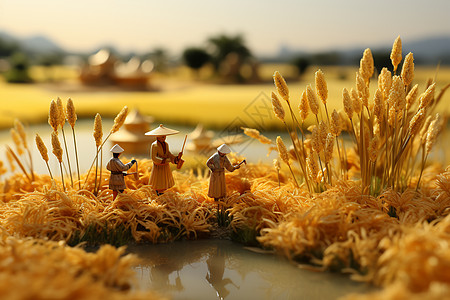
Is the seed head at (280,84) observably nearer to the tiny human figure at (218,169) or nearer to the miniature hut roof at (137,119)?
the tiny human figure at (218,169)

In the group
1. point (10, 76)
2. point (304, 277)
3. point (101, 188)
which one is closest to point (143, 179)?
point (101, 188)

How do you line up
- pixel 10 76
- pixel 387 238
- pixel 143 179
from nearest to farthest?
1. pixel 387 238
2. pixel 143 179
3. pixel 10 76

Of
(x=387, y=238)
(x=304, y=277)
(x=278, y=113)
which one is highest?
(x=278, y=113)

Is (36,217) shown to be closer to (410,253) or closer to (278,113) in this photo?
(278,113)

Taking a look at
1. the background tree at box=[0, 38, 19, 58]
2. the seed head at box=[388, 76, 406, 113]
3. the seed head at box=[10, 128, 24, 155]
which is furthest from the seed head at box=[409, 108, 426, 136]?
the background tree at box=[0, 38, 19, 58]

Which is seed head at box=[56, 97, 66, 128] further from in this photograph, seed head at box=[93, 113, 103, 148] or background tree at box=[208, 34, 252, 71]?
background tree at box=[208, 34, 252, 71]

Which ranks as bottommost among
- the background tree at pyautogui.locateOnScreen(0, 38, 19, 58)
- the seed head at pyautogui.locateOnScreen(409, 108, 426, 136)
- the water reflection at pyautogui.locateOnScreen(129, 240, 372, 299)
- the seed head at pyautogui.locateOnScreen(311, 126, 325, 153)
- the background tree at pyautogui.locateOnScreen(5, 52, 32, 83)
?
the water reflection at pyautogui.locateOnScreen(129, 240, 372, 299)
